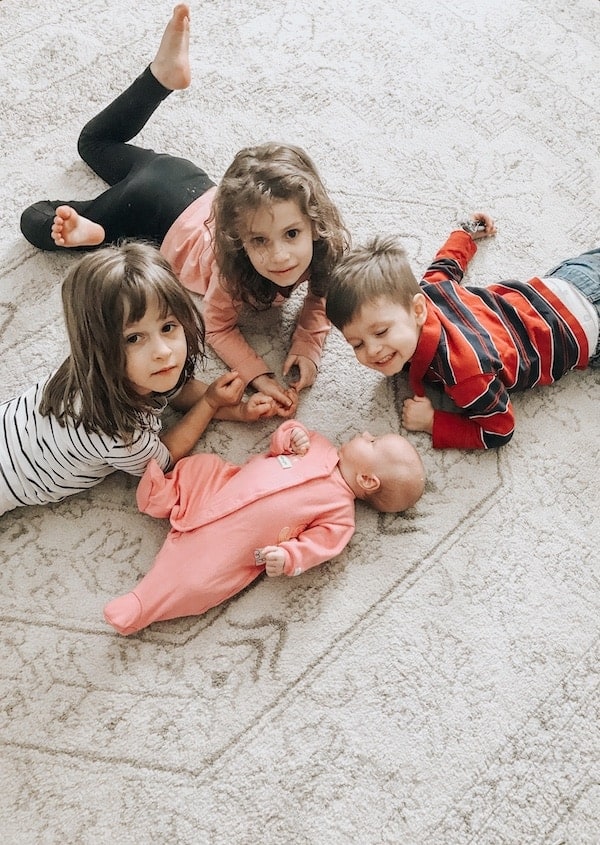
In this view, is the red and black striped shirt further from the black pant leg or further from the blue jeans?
the black pant leg

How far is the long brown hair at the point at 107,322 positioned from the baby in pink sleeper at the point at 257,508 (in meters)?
0.14

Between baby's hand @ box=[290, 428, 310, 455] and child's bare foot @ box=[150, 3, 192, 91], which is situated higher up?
child's bare foot @ box=[150, 3, 192, 91]

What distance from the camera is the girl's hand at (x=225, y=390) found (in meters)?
1.19

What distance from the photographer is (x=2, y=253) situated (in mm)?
1367

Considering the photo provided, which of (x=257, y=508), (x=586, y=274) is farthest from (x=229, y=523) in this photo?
(x=586, y=274)

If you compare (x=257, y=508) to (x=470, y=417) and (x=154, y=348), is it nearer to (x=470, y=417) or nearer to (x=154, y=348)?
(x=154, y=348)

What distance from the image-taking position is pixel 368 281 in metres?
1.11

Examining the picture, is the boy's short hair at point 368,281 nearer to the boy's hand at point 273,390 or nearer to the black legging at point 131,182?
the boy's hand at point 273,390

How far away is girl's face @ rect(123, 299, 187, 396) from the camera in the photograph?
0.96 metres

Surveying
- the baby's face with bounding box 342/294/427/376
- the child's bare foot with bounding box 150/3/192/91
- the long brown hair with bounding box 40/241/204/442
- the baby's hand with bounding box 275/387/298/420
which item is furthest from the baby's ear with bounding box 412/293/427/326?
the child's bare foot with bounding box 150/3/192/91

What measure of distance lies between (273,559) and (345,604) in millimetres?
150

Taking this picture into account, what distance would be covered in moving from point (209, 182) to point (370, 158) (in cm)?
35

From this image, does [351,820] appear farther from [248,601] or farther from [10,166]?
[10,166]

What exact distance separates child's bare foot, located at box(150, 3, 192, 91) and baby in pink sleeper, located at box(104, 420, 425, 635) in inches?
25.8
